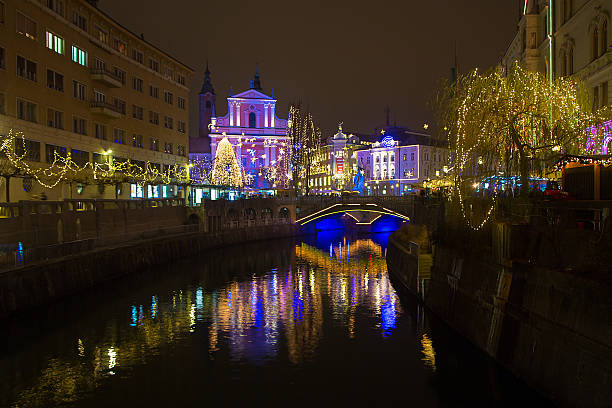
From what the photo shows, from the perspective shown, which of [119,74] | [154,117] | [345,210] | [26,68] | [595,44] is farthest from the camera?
[345,210]

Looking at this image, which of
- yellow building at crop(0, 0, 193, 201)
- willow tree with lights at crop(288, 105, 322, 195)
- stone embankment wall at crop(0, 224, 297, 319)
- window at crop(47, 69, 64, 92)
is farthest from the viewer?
willow tree with lights at crop(288, 105, 322, 195)

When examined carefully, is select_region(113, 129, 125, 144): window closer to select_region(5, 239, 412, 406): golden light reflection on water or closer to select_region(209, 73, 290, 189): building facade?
select_region(5, 239, 412, 406): golden light reflection on water

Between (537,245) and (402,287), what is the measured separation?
21.1 m

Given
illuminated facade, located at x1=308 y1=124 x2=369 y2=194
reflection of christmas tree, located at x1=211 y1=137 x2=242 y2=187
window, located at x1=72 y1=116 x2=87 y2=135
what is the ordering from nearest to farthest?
1. window, located at x1=72 y1=116 x2=87 y2=135
2. reflection of christmas tree, located at x1=211 y1=137 x2=242 y2=187
3. illuminated facade, located at x1=308 y1=124 x2=369 y2=194

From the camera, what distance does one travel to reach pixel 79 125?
180 ft

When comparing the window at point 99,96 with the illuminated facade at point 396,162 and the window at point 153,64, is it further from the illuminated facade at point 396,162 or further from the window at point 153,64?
the illuminated facade at point 396,162

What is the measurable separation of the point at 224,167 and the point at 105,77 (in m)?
34.4

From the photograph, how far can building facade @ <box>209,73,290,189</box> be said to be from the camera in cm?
12288

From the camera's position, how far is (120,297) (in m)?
35.5

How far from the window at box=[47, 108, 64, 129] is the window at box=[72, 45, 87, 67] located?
611 cm

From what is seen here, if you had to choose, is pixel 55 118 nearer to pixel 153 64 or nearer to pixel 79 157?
pixel 79 157

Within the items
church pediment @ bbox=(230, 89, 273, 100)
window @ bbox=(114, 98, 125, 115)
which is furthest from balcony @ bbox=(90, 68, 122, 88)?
church pediment @ bbox=(230, 89, 273, 100)

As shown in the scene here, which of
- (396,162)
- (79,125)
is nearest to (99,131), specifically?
(79,125)

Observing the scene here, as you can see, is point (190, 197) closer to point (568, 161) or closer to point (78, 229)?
point (78, 229)
